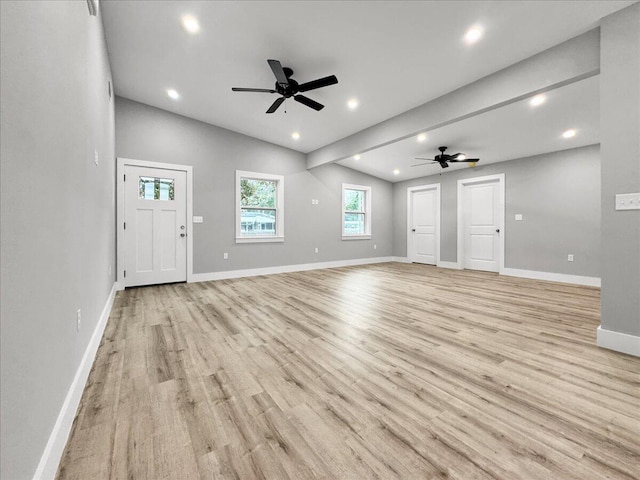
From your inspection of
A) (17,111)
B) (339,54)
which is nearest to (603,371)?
(17,111)

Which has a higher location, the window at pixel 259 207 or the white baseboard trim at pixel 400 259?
the window at pixel 259 207

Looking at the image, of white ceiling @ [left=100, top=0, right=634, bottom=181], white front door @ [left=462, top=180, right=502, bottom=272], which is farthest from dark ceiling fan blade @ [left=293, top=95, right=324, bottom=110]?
white front door @ [left=462, top=180, right=502, bottom=272]

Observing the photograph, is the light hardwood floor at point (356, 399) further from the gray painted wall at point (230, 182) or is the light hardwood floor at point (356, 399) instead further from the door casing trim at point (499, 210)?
the door casing trim at point (499, 210)

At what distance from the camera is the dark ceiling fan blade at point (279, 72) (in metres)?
2.74

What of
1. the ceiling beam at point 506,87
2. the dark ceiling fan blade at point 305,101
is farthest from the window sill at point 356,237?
the dark ceiling fan blade at point 305,101

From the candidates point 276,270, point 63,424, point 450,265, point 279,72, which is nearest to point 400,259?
point 450,265

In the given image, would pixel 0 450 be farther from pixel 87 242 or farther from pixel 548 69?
pixel 548 69

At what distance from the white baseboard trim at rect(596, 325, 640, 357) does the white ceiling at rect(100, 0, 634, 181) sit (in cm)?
258

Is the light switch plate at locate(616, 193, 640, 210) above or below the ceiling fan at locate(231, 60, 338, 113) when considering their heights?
below

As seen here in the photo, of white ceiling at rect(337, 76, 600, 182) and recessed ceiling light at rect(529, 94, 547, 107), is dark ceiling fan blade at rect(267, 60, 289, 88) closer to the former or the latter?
white ceiling at rect(337, 76, 600, 182)

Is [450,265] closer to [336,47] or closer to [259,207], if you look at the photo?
[259,207]

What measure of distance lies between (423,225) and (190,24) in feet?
21.9

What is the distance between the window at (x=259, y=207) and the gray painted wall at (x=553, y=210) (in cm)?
475

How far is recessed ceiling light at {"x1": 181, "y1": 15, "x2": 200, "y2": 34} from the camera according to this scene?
8.52 feet
